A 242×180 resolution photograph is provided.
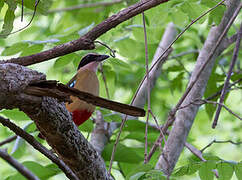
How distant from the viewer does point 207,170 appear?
233cm

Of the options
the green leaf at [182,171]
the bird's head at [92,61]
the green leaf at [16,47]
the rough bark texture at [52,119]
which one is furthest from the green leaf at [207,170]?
the green leaf at [16,47]

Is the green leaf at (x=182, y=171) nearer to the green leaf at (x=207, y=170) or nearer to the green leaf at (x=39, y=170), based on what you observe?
the green leaf at (x=207, y=170)

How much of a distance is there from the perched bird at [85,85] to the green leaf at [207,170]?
1.13m

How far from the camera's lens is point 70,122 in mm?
1819

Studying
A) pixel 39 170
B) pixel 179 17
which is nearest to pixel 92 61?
pixel 179 17

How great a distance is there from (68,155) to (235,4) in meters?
2.03

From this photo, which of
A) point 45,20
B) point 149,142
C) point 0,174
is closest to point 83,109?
point 149,142

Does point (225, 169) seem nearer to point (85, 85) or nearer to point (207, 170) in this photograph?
point (207, 170)

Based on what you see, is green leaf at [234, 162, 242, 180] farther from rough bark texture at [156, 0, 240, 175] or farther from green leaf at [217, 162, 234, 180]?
rough bark texture at [156, 0, 240, 175]

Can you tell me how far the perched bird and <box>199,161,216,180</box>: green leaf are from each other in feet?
3.71

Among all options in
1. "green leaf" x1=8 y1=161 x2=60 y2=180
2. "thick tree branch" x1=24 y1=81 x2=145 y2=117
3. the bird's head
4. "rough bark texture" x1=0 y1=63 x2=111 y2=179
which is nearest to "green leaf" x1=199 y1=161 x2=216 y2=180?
"rough bark texture" x1=0 y1=63 x2=111 y2=179

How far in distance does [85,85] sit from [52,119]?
5.26 feet

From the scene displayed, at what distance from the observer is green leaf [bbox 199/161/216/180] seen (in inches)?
91.6

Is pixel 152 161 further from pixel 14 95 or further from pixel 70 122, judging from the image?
pixel 14 95
